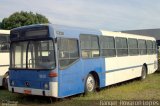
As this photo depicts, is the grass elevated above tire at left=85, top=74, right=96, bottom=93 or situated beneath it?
situated beneath

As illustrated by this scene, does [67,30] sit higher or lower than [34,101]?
higher

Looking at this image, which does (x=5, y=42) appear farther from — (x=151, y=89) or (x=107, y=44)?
(x=151, y=89)

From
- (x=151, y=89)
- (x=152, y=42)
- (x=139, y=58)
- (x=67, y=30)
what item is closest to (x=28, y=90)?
(x=67, y=30)

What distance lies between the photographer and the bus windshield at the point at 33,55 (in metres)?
11.0

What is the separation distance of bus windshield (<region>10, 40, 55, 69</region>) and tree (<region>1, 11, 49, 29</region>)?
127ft

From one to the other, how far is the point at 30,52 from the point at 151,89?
5.78 meters

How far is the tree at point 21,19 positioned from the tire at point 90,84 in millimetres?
38191

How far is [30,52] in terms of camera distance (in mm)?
11516

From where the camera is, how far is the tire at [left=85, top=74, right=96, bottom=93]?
41.7ft

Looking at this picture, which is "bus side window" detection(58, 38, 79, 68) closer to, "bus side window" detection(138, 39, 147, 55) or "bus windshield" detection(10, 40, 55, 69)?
"bus windshield" detection(10, 40, 55, 69)

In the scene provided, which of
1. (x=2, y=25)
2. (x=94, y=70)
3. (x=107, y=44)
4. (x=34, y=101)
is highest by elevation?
(x=2, y=25)

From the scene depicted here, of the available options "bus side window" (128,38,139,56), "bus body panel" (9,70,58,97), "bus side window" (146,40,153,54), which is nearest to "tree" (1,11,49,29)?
"bus side window" (146,40,153,54)

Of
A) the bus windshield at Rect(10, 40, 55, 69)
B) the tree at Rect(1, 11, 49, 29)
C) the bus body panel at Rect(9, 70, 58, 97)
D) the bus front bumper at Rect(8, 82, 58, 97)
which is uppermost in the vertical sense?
the tree at Rect(1, 11, 49, 29)

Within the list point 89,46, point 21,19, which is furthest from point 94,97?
point 21,19
